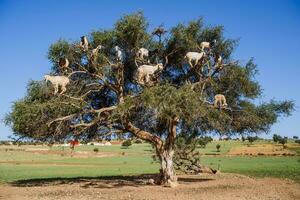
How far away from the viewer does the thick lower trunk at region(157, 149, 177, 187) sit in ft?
88.2

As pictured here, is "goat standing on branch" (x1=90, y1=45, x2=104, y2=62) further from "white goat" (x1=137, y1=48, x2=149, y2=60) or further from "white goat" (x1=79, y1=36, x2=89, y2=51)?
"white goat" (x1=137, y1=48, x2=149, y2=60)

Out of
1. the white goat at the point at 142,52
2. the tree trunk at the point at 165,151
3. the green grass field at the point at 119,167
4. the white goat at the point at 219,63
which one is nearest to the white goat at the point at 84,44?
the white goat at the point at 142,52

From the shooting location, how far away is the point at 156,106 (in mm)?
22484

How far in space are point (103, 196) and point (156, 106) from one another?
17.9 ft

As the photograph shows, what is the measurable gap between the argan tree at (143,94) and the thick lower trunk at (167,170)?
0.06m

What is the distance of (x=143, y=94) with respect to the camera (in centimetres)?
2284

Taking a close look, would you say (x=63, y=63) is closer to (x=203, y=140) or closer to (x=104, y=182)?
(x=104, y=182)

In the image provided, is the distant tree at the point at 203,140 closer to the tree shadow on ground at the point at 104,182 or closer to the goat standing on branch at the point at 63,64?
the tree shadow on ground at the point at 104,182

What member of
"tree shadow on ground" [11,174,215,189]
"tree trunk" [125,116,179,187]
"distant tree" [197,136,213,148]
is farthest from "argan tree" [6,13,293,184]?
"distant tree" [197,136,213,148]

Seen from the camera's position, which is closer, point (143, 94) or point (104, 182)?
point (143, 94)

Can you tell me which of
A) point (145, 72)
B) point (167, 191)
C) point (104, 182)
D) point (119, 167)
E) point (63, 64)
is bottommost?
point (167, 191)

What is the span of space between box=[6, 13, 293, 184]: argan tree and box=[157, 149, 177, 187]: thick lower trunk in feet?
0.19

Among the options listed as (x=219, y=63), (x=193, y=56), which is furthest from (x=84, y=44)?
(x=219, y=63)

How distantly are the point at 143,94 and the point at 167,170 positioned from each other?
20.3ft
